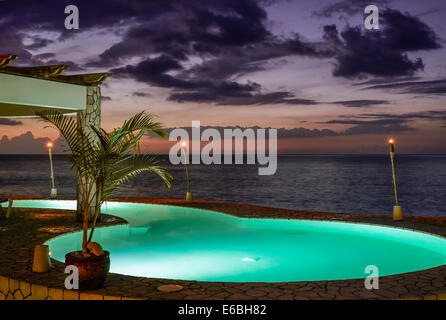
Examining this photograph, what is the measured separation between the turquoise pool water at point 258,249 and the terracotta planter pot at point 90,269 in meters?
2.48

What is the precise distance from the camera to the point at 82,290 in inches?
178

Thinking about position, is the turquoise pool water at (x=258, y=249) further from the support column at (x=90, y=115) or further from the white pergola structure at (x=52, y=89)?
the white pergola structure at (x=52, y=89)

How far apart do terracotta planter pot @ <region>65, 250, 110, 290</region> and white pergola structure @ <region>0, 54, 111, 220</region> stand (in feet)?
15.3

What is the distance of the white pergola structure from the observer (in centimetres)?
821

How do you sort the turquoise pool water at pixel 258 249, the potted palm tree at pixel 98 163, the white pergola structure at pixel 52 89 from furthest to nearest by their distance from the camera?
Result: the white pergola structure at pixel 52 89
the turquoise pool water at pixel 258 249
the potted palm tree at pixel 98 163

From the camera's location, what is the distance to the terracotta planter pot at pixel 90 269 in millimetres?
4488

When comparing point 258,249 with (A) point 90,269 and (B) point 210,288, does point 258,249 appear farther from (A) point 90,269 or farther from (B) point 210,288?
(A) point 90,269

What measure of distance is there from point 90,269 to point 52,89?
18.8 ft

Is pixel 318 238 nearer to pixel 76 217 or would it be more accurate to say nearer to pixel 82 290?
pixel 76 217

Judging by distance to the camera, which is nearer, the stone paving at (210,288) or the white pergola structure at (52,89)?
the stone paving at (210,288)

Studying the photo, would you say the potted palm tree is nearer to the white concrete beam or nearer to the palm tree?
the palm tree

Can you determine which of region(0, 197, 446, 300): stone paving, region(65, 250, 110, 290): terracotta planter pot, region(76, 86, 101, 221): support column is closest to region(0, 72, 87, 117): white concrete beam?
region(76, 86, 101, 221): support column

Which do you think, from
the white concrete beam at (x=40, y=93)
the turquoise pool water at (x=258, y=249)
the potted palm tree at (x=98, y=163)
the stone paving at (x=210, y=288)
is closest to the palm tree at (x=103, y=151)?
the potted palm tree at (x=98, y=163)
